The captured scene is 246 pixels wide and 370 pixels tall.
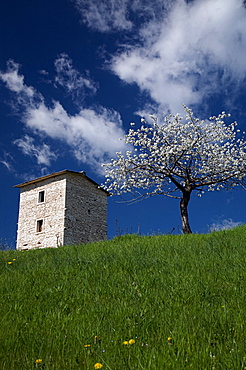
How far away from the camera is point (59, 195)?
105 ft

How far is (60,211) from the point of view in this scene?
3125cm

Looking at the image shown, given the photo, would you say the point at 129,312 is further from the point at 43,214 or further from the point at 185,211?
the point at 43,214

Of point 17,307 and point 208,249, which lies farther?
point 208,249

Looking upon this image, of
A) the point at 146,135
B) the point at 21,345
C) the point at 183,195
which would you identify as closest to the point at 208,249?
the point at 21,345

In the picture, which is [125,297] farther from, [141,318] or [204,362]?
[204,362]

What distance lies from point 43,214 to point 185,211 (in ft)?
55.1

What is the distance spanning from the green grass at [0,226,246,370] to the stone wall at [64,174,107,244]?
22.0 metres

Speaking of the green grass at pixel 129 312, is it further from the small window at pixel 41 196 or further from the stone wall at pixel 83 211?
the small window at pixel 41 196

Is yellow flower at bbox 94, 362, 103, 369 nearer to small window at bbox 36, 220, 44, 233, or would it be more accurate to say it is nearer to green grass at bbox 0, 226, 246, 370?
green grass at bbox 0, 226, 246, 370

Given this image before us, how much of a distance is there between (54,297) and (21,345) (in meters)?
2.00

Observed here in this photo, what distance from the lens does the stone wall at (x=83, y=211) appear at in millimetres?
31375

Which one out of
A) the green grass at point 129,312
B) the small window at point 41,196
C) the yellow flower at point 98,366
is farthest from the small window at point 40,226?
the yellow flower at point 98,366

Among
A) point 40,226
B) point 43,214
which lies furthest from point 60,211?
point 40,226

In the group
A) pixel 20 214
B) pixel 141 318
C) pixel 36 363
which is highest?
pixel 20 214
